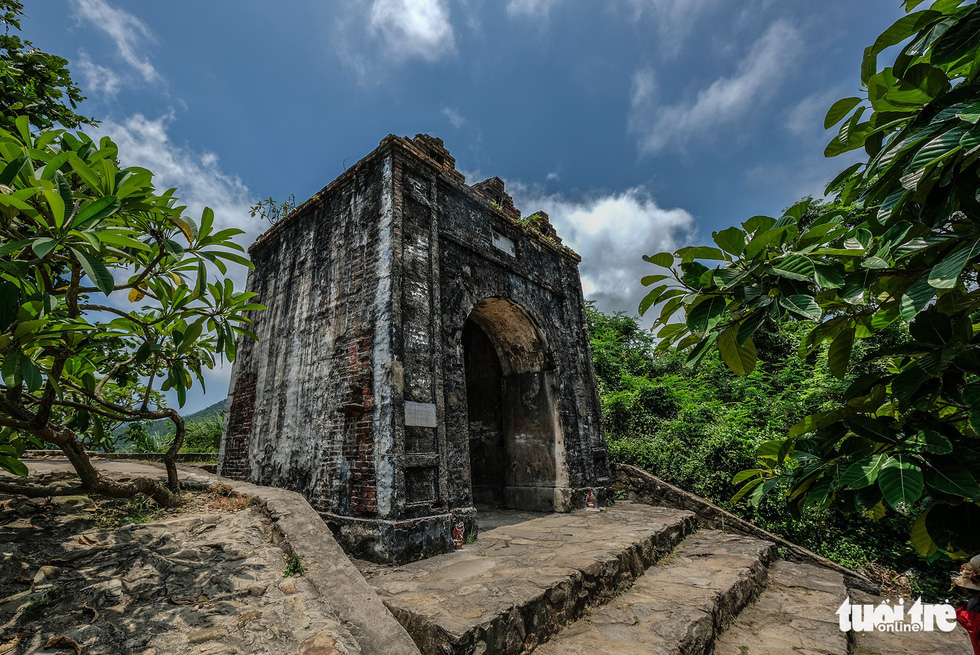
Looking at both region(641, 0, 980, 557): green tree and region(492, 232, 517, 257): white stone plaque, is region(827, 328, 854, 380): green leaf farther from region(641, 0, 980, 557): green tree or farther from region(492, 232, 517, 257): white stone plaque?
region(492, 232, 517, 257): white stone plaque

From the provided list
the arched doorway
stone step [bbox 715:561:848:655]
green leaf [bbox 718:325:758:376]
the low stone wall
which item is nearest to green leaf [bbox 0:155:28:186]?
green leaf [bbox 718:325:758:376]

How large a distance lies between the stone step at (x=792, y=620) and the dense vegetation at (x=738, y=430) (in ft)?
2.75

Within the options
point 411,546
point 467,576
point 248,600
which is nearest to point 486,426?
point 411,546

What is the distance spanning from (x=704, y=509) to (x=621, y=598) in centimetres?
341

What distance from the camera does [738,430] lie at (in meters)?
7.32

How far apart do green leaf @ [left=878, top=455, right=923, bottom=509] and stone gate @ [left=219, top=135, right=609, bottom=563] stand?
13.2 feet

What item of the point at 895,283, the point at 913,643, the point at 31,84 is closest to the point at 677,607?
the point at 913,643

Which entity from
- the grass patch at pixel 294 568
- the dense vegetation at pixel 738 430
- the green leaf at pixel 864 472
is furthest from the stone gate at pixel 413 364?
the green leaf at pixel 864 472

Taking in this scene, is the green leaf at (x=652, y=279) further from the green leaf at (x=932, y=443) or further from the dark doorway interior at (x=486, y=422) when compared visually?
the dark doorway interior at (x=486, y=422)

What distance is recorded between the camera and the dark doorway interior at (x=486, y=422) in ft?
25.6

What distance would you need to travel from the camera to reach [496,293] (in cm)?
660

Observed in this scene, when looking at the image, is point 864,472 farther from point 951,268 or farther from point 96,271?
point 96,271

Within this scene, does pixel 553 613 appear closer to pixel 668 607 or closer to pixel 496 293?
pixel 668 607

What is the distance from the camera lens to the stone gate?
4.67m
